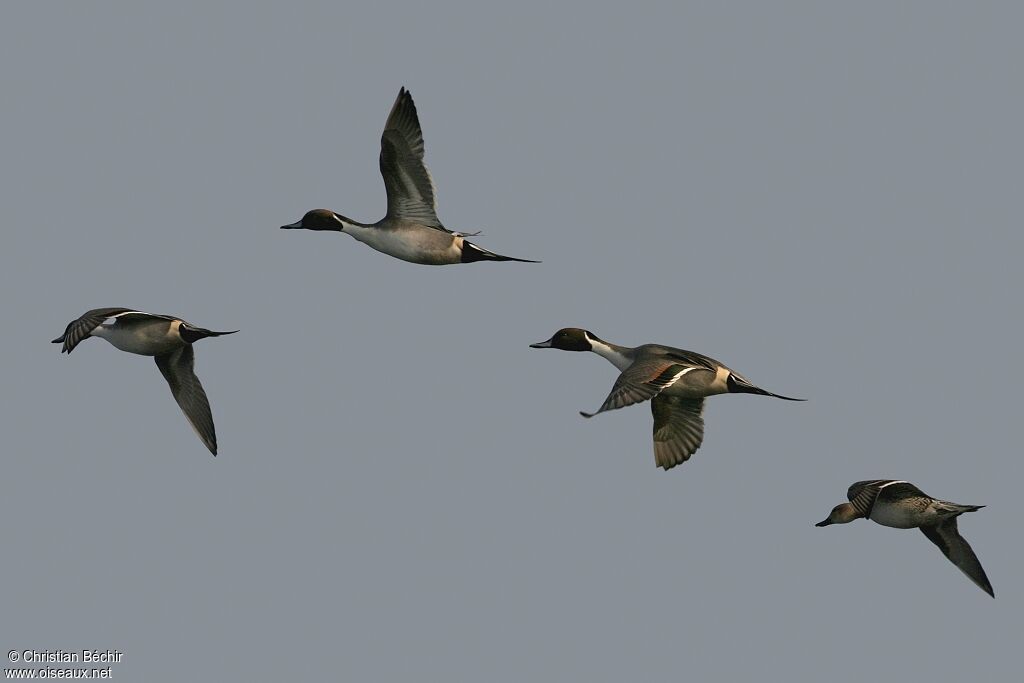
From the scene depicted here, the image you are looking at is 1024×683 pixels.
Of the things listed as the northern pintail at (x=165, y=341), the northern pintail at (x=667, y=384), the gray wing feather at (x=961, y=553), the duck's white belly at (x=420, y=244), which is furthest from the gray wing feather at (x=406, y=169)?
the gray wing feather at (x=961, y=553)

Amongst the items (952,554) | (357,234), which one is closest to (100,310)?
(357,234)

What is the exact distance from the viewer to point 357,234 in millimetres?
15125

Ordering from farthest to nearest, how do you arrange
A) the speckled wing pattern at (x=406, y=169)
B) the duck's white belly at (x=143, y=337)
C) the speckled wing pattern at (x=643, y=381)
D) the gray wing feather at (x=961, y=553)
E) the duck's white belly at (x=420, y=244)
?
the duck's white belly at (x=420, y=244)
the speckled wing pattern at (x=406, y=169)
the duck's white belly at (x=143, y=337)
the gray wing feather at (x=961, y=553)
the speckled wing pattern at (x=643, y=381)

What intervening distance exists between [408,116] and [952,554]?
698 centimetres

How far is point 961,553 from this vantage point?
535 inches

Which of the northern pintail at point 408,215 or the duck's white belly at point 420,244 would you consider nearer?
the northern pintail at point 408,215

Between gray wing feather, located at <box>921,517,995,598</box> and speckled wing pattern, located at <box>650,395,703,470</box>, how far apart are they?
2.42m

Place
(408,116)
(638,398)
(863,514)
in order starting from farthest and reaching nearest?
(408,116), (863,514), (638,398)

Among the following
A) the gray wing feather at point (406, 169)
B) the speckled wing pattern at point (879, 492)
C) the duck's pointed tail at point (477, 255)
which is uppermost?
the gray wing feather at point (406, 169)

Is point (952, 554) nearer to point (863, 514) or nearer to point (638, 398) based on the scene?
point (863, 514)

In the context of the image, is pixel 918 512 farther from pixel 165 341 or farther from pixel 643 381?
pixel 165 341

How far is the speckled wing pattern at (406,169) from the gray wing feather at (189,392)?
2676mm

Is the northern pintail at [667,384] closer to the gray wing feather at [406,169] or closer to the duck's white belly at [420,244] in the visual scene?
the duck's white belly at [420,244]

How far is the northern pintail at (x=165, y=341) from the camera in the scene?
1321 centimetres
